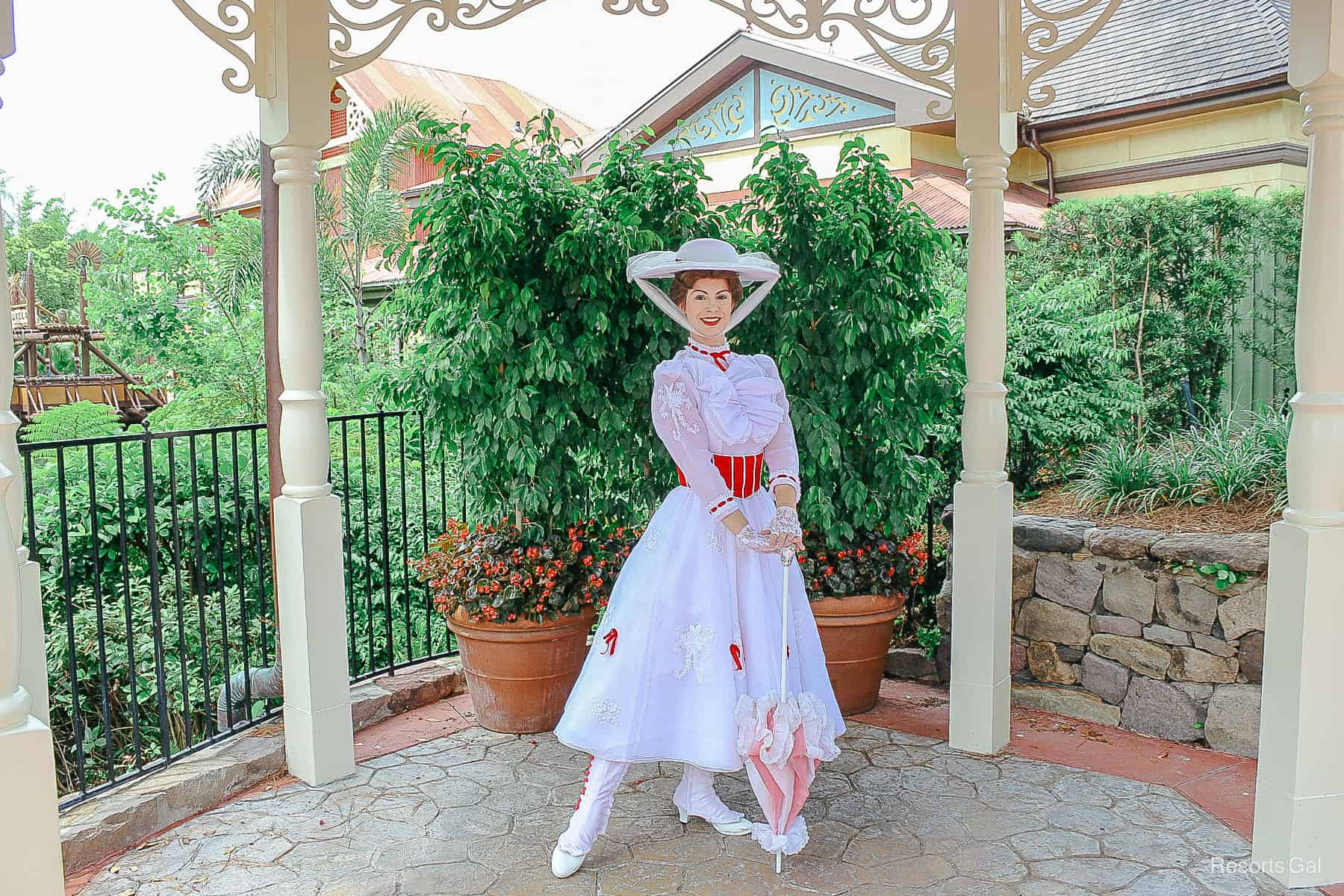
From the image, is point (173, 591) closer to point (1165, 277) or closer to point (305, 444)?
point (305, 444)

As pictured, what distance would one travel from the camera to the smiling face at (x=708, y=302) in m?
3.25

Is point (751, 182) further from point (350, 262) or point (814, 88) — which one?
point (350, 262)

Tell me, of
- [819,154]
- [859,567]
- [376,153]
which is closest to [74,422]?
[376,153]

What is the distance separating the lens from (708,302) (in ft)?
10.6

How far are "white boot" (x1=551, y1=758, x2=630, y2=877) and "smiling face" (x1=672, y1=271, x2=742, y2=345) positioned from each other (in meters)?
1.35

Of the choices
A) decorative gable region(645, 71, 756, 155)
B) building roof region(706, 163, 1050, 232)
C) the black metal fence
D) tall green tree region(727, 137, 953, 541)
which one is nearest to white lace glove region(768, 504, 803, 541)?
tall green tree region(727, 137, 953, 541)

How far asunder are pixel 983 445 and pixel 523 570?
1927 mm

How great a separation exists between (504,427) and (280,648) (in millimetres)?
1287

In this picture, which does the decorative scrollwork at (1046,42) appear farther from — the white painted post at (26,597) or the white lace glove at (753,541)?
the white painted post at (26,597)

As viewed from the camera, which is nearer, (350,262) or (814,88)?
(814,88)

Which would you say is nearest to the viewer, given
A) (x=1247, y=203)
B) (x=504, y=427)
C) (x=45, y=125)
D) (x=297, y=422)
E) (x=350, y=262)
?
(x=297, y=422)

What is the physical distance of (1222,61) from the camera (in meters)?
9.34

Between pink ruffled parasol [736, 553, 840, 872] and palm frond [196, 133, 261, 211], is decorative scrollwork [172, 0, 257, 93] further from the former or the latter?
palm frond [196, 133, 261, 211]

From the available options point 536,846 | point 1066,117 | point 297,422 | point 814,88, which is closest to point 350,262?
point 814,88
